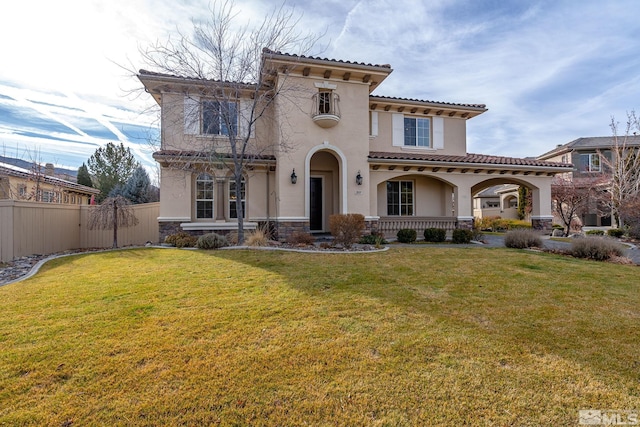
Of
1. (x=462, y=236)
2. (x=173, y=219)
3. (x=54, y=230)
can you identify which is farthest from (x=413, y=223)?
(x=54, y=230)

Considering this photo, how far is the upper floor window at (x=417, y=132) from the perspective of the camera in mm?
15469

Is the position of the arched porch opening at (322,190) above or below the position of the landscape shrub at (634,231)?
above

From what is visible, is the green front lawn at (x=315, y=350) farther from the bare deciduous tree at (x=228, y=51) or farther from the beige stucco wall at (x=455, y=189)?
the beige stucco wall at (x=455, y=189)

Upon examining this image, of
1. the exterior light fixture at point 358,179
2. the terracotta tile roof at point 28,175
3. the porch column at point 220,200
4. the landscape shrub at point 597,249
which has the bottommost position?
the landscape shrub at point 597,249

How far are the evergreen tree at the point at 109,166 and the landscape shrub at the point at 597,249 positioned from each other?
31.4 metres

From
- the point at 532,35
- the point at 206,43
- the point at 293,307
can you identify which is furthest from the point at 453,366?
the point at 532,35

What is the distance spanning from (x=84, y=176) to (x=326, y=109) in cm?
2631

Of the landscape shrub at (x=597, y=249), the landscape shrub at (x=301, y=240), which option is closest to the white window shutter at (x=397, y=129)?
the landscape shrub at (x=301, y=240)

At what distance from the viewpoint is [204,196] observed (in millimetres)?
13227

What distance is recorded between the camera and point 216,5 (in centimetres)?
1020

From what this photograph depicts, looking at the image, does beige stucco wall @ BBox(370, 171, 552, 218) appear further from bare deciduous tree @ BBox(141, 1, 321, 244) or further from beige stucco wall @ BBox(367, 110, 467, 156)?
bare deciduous tree @ BBox(141, 1, 321, 244)

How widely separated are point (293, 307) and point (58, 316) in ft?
10.3

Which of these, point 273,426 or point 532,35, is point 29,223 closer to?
point 273,426

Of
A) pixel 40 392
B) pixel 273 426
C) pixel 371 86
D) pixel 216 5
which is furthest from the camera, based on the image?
pixel 371 86
